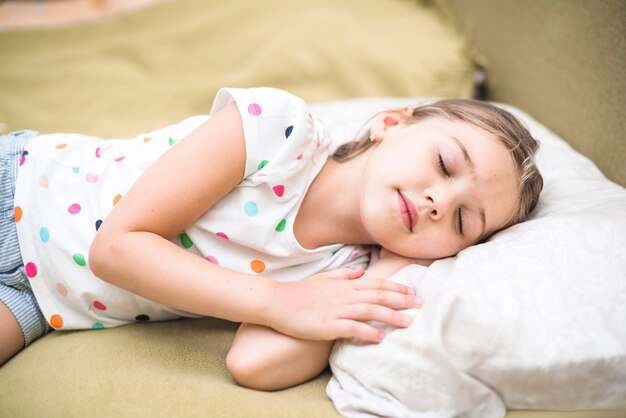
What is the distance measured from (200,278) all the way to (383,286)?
0.99ft

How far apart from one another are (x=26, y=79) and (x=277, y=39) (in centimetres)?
81

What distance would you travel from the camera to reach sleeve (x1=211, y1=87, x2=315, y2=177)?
94 centimetres

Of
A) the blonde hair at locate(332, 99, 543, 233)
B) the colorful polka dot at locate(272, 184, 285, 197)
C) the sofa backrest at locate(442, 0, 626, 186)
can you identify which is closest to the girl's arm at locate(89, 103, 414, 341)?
the colorful polka dot at locate(272, 184, 285, 197)

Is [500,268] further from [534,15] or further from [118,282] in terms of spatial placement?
[534,15]

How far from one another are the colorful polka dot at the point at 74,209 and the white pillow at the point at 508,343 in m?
0.59

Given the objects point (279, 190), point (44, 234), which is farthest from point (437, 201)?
point (44, 234)

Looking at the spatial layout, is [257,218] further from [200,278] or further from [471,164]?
[471,164]

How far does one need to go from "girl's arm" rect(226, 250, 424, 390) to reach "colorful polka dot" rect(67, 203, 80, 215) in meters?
0.42

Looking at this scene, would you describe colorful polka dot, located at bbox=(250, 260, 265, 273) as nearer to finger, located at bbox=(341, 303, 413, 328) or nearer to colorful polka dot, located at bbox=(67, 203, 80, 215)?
finger, located at bbox=(341, 303, 413, 328)

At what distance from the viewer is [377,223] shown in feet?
3.06

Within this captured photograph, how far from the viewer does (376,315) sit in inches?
32.1

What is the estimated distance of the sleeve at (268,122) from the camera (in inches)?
37.1

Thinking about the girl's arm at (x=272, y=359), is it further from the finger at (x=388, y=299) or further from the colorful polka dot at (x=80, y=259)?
the colorful polka dot at (x=80, y=259)

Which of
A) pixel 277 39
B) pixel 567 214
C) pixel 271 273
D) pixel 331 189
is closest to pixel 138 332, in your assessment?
pixel 271 273
